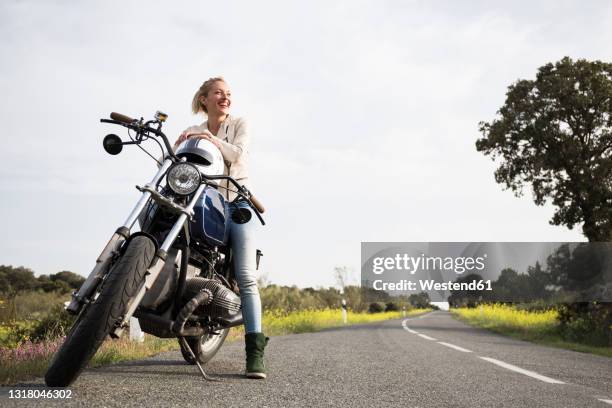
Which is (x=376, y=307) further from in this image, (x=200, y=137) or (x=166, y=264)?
(x=166, y=264)

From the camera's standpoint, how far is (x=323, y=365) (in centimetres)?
505

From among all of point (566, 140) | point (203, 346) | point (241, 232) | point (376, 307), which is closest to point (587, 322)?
point (566, 140)

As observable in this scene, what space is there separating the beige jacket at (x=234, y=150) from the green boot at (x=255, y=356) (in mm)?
1003

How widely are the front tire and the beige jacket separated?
4.15 ft

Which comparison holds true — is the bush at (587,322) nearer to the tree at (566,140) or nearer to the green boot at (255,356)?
the tree at (566,140)

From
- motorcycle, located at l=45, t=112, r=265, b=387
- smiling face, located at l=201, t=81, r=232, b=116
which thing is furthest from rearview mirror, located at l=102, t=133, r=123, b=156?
smiling face, located at l=201, t=81, r=232, b=116

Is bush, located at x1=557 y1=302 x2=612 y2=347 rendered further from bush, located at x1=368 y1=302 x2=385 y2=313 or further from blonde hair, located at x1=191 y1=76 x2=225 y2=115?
bush, located at x1=368 y1=302 x2=385 y2=313

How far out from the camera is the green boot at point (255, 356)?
3930 mm

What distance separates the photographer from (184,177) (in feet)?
11.1

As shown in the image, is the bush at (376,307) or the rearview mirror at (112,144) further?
the bush at (376,307)

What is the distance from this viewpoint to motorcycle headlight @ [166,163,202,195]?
11.0ft

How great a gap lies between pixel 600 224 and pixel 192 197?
691 inches

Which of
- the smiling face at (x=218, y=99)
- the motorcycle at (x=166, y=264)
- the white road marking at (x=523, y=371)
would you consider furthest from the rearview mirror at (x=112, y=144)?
the white road marking at (x=523, y=371)

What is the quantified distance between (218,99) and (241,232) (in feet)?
3.49
